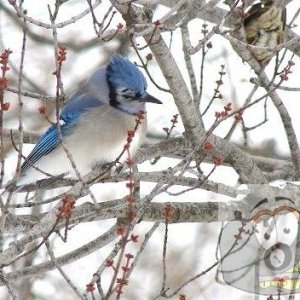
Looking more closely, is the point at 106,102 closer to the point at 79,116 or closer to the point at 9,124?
the point at 79,116

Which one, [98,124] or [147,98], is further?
[98,124]

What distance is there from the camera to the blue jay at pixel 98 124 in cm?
440

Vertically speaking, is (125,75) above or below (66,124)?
above

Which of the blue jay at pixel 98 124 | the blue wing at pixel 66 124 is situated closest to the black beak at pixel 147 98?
the blue jay at pixel 98 124

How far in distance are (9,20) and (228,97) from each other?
1.90m

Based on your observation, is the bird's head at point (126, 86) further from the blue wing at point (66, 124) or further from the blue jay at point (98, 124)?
the blue wing at point (66, 124)

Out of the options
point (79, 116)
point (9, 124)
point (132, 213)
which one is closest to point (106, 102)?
point (79, 116)

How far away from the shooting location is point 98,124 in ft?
14.9

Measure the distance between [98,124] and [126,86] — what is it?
275 millimetres

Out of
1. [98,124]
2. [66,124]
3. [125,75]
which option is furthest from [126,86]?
[66,124]

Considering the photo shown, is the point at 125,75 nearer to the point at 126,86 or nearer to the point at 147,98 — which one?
the point at 126,86

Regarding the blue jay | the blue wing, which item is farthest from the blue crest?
the blue wing

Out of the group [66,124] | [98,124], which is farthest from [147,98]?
[66,124]

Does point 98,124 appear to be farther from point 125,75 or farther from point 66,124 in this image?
point 125,75
